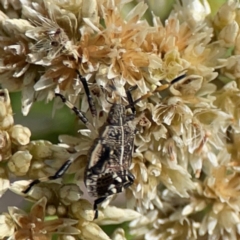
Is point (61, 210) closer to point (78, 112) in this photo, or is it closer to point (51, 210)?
point (51, 210)

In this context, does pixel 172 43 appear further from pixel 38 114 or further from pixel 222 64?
pixel 38 114

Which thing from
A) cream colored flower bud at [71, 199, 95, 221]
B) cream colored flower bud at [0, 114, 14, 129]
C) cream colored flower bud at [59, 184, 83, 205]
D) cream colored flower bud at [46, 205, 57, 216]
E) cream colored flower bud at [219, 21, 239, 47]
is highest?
cream colored flower bud at [219, 21, 239, 47]

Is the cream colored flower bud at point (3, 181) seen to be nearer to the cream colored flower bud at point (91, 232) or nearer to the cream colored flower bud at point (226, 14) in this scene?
the cream colored flower bud at point (91, 232)

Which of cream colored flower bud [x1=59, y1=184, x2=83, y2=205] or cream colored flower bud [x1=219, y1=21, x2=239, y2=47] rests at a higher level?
cream colored flower bud [x1=219, y1=21, x2=239, y2=47]

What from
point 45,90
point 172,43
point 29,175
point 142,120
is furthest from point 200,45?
point 29,175

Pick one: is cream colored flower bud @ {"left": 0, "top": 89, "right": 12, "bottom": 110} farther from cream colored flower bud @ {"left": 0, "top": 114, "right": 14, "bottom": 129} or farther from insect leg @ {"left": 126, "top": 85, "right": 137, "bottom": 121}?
insect leg @ {"left": 126, "top": 85, "right": 137, "bottom": 121}

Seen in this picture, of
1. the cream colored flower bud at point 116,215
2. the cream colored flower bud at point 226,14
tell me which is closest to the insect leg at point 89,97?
the cream colored flower bud at point 116,215

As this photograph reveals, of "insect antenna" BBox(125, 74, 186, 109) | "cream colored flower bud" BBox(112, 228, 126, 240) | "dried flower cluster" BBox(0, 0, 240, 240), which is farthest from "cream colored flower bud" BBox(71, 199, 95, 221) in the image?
"insect antenna" BBox(125, 74, 186, 109)
